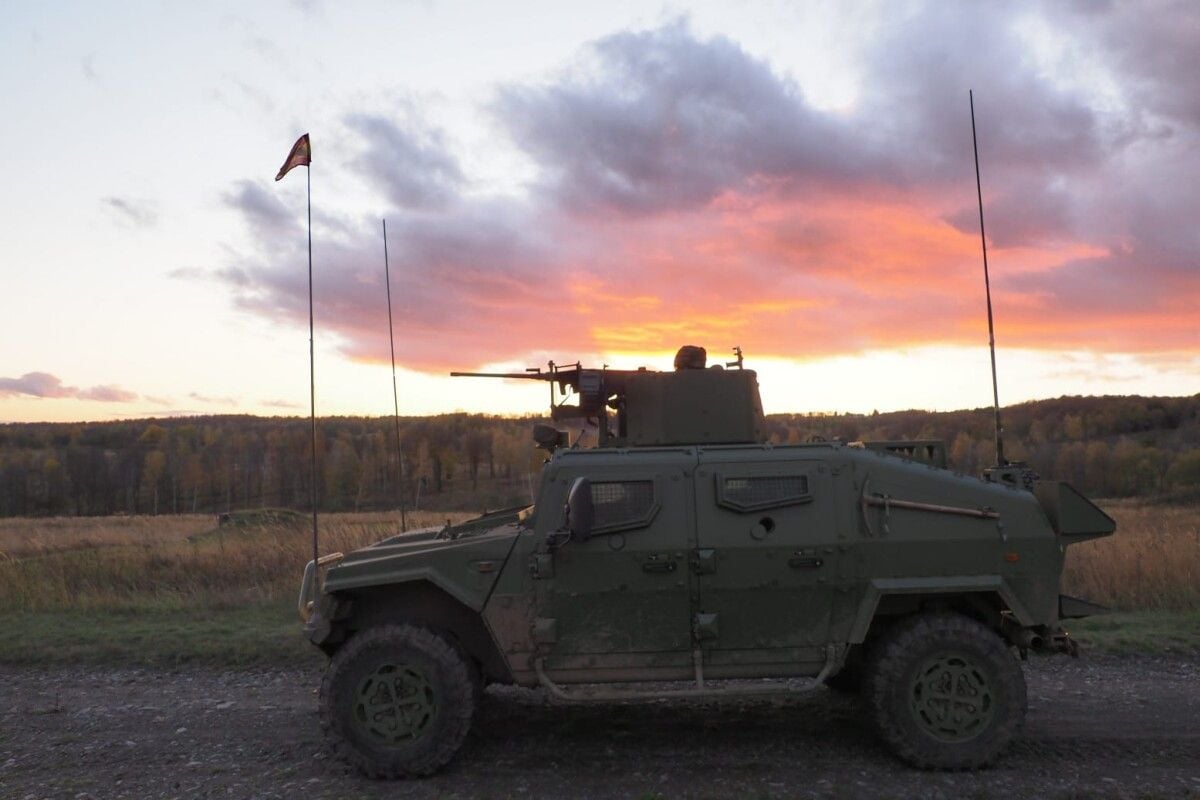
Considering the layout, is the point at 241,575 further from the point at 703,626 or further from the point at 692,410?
the point at 703,626

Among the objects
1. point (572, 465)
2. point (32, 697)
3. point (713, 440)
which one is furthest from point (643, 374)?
point (32, 697)

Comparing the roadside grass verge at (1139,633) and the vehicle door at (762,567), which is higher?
the vehicle door at (762,567)

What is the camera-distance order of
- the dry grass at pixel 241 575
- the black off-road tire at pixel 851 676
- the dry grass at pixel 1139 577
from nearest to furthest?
the black off-road tire at pixel 851 676, the dry grass at pixel 1139 577, the dry grass at pixel 241 575

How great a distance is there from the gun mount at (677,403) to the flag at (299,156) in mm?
5673

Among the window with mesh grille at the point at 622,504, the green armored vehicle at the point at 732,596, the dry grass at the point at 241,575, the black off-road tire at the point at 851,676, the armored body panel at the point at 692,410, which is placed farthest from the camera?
the dry grass at the point at 241,575

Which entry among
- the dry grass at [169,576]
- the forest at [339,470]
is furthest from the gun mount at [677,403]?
the forest at [339,470]

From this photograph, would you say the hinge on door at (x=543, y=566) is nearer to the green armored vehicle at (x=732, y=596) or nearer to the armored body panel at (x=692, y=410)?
the green armored vehicle at (x=732, y=596)

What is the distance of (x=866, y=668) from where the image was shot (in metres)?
6.73

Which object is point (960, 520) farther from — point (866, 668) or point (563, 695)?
point (563, 695)

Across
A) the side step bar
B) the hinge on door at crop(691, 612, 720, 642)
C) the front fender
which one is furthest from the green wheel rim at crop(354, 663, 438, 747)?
the hinge on door at crop(691, 612, 720, 642)

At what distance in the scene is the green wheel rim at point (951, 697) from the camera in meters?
6.44

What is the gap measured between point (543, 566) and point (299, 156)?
7433 mm

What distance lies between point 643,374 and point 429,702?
9.97 feet

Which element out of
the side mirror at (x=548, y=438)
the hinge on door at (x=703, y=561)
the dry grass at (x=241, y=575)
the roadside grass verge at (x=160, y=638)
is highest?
the side mirror at (x=548, y=438)
